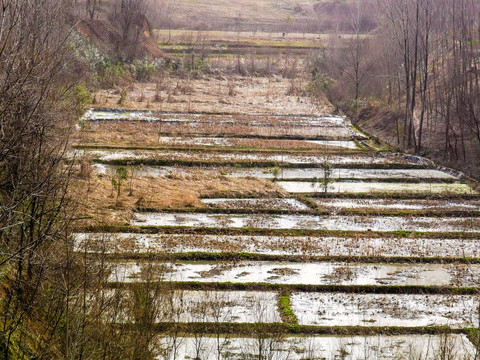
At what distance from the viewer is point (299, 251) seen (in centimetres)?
1395

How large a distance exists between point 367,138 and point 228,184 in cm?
1026

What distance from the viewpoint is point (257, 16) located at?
70.4 meters

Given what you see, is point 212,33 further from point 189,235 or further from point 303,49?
point 189,235

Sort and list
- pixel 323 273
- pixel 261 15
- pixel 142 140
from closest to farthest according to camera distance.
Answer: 1. pixel 323 273
2. pixel 142 140
3. pixel 261 15

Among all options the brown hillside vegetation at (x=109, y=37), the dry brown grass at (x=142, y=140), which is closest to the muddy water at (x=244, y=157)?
the dry brown grass at (x=142, y=140)

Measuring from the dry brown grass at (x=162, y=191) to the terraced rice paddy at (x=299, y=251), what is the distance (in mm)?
144

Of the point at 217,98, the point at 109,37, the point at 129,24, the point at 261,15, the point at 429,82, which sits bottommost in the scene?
A: the point at 217,98

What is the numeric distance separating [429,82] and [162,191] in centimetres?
1675

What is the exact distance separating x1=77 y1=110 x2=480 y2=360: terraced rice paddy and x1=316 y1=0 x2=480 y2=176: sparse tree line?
190 cm

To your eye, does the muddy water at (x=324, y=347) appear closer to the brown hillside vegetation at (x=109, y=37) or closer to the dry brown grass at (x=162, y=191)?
the dry brown grass at (x=162, y=191)

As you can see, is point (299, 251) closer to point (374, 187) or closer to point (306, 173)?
point (374, 187)

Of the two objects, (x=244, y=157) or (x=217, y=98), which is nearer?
(x=244, y=157)

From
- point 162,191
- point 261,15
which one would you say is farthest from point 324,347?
point 261,15

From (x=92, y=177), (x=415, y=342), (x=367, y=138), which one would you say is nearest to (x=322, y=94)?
(x=367, y=138)
